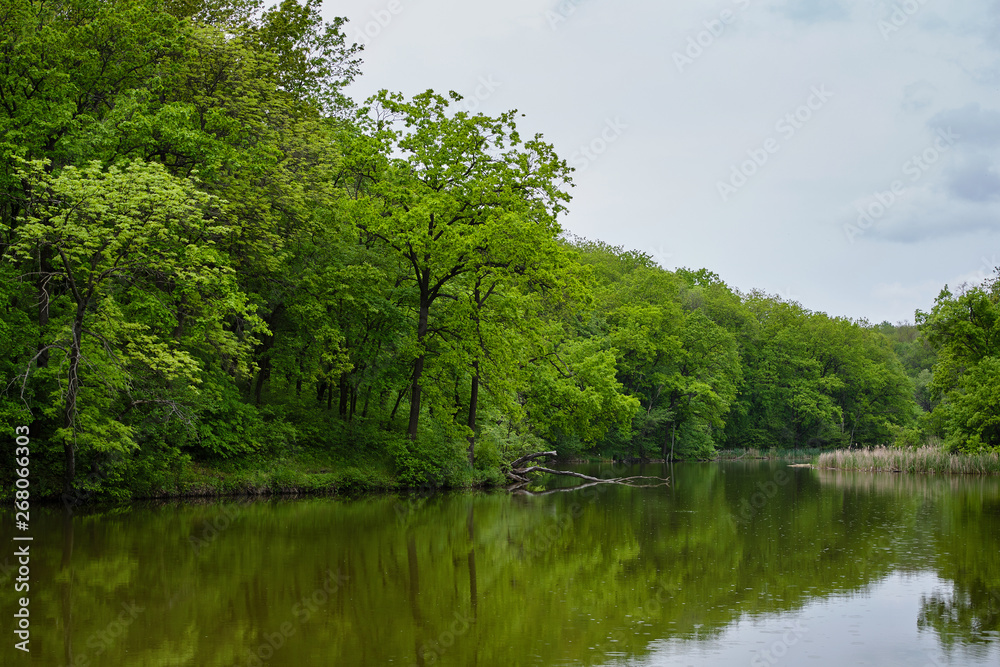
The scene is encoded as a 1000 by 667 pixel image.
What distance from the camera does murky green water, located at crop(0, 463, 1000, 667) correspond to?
27.1 ft

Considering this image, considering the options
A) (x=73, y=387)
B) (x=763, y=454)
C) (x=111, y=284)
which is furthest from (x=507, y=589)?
(x=763, y=454)

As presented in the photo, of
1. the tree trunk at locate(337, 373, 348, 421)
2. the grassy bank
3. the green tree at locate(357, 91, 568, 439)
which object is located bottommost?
the grassy bank

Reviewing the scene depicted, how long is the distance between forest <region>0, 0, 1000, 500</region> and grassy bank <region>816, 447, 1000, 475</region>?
190 cm

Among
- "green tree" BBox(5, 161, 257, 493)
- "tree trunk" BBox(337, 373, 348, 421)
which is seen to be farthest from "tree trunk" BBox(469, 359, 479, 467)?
"green tree" BBox(5, 161, 257, 493)

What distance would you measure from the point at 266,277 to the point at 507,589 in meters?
17.7

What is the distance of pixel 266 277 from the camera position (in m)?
26.5

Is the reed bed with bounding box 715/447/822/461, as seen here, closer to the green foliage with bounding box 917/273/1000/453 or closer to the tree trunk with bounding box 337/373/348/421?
the green foliage with bounding box 917/273/1000/453

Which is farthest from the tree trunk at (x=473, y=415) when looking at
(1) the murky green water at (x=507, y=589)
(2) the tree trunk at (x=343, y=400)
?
(1) the murky green water at (x=507, y=589)

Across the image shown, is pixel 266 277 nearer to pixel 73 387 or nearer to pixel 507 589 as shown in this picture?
pixel 73 387

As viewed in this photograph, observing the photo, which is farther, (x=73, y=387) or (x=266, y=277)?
(x=266, y=277)

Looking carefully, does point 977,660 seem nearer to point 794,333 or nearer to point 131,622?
point 131,622

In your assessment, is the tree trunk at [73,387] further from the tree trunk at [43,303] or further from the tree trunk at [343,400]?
the tree trunk at [343,400]

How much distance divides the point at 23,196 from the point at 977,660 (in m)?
21.8

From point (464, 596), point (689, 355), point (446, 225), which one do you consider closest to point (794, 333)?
point (689, 355)
